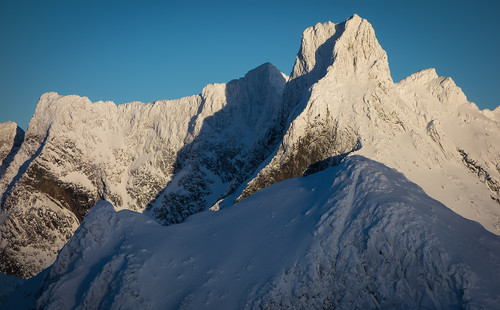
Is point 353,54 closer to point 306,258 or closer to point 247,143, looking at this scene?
point 306,258

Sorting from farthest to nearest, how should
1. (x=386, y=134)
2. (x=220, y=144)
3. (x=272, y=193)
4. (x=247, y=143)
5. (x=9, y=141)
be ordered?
1. (x=9, y=141)
2. (x=247, y=143)
3. (x=220, y=144)
4. (x=386, y=134)
5. (x=272, y=193)

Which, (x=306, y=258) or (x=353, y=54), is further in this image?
(x=353, y=54)

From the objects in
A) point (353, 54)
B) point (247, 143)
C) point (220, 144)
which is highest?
point (220, 144)

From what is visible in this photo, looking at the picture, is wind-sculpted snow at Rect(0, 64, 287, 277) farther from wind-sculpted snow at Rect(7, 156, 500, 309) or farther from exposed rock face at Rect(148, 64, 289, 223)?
wind-sculpted snow at Rect(7, 156, 500, 309)

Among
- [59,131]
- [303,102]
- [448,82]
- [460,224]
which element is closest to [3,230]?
[59,131]

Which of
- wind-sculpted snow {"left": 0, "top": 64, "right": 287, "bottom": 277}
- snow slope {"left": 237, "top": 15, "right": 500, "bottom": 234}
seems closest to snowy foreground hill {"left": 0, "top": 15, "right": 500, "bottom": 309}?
snow slope {"left": 237, "top": 15, "right": 500, "bottom": 234}

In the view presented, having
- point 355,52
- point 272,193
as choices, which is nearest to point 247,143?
point 355,52

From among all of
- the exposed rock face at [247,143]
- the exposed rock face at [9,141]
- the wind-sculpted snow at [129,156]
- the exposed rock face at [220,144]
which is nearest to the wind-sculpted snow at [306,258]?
the exposed rock face at [247,143]

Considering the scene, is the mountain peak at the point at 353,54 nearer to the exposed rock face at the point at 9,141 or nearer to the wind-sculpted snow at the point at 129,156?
the wind-sculpted snow at the point at 129,156
